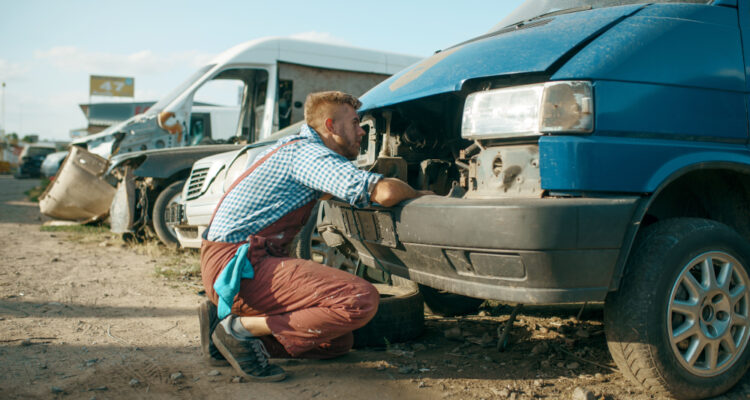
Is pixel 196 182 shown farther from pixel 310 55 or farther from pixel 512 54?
pixel 512 54

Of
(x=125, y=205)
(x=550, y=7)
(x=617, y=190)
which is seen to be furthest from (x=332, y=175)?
(x=125, y=205)

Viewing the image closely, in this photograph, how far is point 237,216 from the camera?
8.55 ft

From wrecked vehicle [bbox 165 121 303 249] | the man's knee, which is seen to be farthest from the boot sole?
wrecked vehicle [bbox 165 121 303 249]

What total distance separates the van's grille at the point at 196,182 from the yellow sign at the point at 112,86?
3885cm

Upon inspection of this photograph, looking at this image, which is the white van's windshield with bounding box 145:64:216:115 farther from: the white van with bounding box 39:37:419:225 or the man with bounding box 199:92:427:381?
the man with bounding box 199:92:427:381

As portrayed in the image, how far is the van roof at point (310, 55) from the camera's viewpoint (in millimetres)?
7266

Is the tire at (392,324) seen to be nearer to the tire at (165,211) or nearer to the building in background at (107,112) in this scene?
the tire at (165,211)

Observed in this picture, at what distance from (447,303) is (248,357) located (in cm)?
145

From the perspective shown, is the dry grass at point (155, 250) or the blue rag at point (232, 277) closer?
the blue rag at point (232, 277)

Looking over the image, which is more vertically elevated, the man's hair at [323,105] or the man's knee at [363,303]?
the man's hair at [323,105]

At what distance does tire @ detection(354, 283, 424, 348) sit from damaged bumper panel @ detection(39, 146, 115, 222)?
549cm

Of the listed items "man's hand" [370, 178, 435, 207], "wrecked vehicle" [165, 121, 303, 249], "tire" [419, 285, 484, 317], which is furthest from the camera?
"wrecked vehicle" [165, 121, 303, 249]

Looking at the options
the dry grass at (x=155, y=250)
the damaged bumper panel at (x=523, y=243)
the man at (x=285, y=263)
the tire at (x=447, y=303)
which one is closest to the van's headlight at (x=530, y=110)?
the damaged bumper panel at (x=523, y=243)

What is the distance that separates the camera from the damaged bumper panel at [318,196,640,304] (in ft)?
6.21
